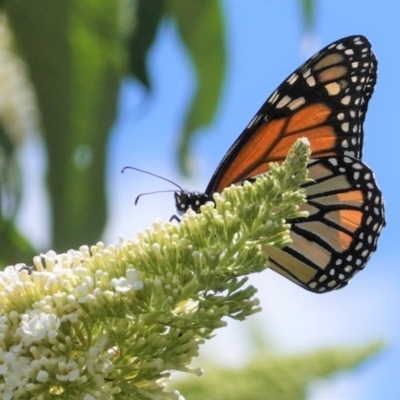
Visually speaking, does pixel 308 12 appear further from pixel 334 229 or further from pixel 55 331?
pixel 55 331

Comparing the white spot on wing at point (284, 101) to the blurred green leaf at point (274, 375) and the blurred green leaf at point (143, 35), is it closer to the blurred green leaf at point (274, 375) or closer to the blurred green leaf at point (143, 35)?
the blurred green leaf at point (143, 35)

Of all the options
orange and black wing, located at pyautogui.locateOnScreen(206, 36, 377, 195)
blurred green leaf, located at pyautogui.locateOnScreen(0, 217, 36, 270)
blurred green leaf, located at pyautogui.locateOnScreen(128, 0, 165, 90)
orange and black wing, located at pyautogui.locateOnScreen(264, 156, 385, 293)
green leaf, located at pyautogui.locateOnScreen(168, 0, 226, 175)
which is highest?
green leaf, located at pyautogui.locateOnScreen(168, 0, 226, 175)

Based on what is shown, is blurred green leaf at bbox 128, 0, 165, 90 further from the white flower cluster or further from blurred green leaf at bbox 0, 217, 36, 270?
the white flower cluster

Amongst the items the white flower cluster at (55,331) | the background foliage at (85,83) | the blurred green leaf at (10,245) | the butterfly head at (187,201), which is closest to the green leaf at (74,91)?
the background foliage at (85,83)

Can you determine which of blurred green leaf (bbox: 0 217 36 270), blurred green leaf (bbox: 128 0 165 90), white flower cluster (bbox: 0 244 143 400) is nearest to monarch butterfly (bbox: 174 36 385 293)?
blurred green leaf (bbox: 128 0 165 90)

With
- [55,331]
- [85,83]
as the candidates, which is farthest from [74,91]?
[55,331]

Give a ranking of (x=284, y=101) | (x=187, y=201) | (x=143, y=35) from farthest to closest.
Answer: (x=143, y=35), (x=284, y=101), (x=187, y=201)

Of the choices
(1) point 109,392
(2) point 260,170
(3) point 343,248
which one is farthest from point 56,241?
(1) point 109,392
